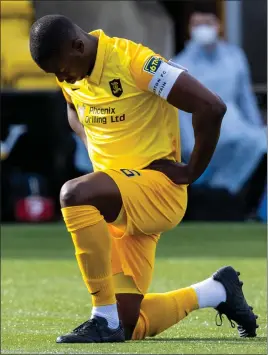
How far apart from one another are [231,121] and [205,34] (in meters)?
1.39

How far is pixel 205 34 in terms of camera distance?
48.5 feet

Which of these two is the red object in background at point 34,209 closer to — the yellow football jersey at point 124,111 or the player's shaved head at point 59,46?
the yellow football jersey at point 124,111

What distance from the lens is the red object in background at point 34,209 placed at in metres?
13.9

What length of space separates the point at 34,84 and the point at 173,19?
8.69 feet

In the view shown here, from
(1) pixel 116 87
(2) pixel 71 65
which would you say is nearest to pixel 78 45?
(2) pixel 71 65

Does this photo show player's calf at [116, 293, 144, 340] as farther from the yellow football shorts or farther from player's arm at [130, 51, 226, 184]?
player's arm at [130, 51, 226, 184]

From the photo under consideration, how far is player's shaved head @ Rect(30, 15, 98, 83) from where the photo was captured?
214 inches

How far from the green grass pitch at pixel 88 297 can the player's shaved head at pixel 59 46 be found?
1.25m

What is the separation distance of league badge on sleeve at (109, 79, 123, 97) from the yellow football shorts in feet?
1.23

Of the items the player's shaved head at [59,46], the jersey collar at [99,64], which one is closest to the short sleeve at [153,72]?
the jersey collar at [99,64]

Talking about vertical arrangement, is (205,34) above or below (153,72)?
below

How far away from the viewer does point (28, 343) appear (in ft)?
18.3

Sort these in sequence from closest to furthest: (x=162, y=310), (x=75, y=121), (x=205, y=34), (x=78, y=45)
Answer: (x=78, y=45) < (x=162, y=310) < (x=75, y=121) < (x=205, y=34)

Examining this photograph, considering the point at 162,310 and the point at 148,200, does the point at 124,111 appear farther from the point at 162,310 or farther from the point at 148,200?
the point at 162,310
